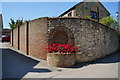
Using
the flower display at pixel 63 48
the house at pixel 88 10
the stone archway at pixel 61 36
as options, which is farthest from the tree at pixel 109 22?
the flower display at pixel 63 48

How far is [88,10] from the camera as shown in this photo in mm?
19453

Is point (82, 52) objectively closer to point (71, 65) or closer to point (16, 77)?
point (71, 65)

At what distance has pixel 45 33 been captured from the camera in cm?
912

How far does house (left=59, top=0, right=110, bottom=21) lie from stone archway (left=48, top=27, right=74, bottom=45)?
9960 mm

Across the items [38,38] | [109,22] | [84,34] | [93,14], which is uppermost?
[93,14]

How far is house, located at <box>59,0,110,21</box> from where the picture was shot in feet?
60.3

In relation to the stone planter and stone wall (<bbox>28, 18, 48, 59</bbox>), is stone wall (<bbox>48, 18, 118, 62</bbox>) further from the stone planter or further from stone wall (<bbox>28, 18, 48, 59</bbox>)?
the stone planter

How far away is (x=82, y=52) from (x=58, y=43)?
235 centimetres

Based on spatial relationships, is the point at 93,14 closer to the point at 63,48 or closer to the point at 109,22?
the point at 109,22

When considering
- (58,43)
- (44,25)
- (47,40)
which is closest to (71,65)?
(58,43)

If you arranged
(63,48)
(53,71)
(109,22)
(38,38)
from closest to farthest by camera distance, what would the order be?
(53,71) → (63,48) → (38,38) → (109,22)

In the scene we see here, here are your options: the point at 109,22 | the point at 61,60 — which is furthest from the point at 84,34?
the point at 109,22

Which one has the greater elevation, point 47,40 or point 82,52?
point 47,40

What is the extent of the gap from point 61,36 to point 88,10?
12961 mm
